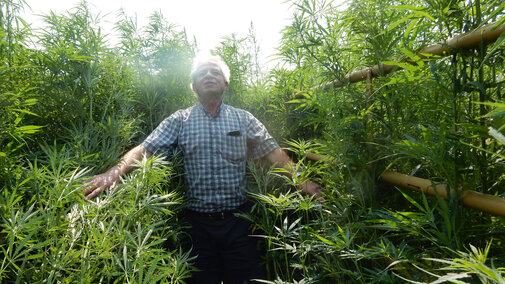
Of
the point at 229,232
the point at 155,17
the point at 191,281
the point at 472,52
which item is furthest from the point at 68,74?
the point at 472,52

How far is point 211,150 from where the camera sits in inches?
74.6

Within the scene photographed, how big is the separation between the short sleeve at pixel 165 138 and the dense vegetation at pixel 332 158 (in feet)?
0.55

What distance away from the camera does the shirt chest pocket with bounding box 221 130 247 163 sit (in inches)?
75.4

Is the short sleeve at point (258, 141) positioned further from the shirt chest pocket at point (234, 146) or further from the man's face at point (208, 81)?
the man's face at point (208, 81)

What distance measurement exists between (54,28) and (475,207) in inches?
86.3

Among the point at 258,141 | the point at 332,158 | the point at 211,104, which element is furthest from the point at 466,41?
the point at 211,104

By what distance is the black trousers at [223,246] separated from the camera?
69.7 inches

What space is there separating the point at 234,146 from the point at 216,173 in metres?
0.23

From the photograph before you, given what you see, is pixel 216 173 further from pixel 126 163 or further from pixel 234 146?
pixel 126 163

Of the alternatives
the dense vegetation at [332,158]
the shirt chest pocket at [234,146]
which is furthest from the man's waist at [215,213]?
the shirt chest pocket at [234,146]

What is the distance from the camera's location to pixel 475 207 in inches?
28.8

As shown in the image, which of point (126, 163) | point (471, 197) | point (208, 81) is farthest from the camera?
point (208, 81)

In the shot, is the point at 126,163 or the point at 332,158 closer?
the point at 332,158

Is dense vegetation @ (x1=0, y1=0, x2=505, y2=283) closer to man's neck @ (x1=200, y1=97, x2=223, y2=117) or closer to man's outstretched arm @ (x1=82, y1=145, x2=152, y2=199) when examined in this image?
man's outstretched arm @ (x1=82, y1=145, x2=152, y2=199)
